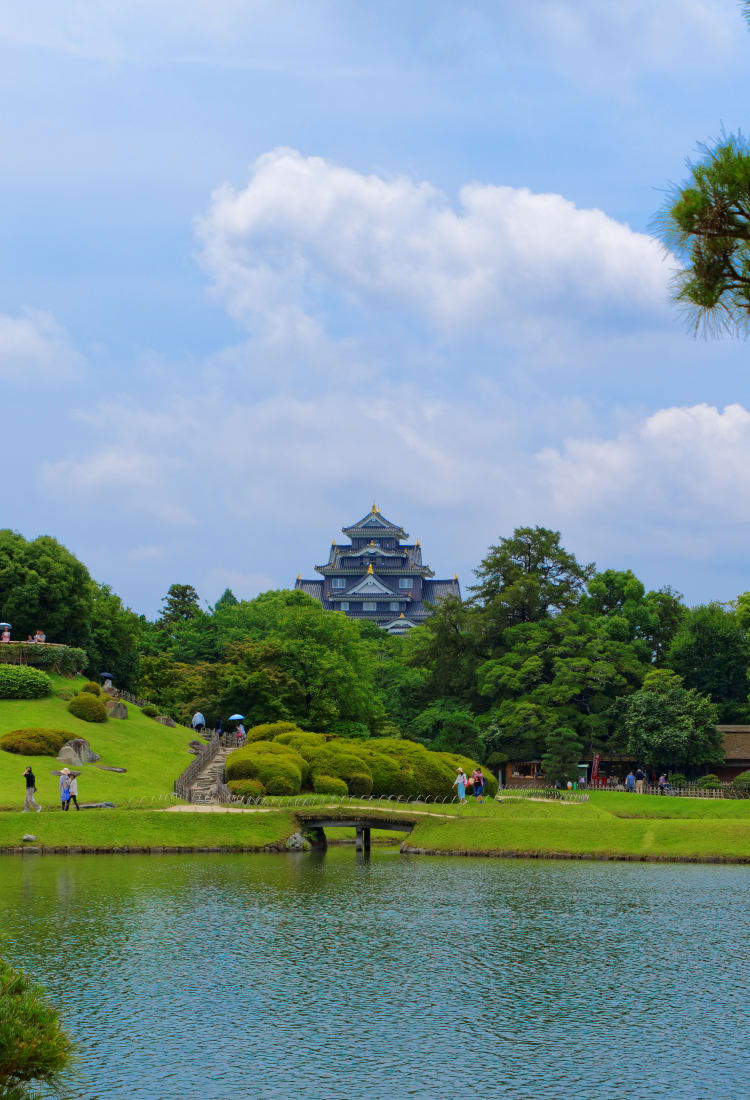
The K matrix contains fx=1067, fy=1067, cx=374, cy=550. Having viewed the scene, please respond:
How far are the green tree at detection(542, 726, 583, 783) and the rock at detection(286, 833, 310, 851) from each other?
102ft

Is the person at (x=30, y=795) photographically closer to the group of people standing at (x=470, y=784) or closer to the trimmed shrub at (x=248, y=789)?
the trimmed shrub at (x=248, y=789)

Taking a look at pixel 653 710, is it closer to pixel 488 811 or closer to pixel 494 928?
pixel 488 811

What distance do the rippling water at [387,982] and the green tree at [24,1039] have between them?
2119 millimetres

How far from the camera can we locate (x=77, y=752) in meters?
47.6

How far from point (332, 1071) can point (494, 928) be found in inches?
369

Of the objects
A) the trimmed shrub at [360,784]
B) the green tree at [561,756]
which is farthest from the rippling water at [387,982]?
the green tree at [561,756]

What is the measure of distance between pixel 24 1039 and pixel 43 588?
52692 mm

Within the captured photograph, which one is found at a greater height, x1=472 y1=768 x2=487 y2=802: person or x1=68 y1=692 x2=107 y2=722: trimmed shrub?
x1=68 y1=692 x2=107 y2=722: trimmed shrub

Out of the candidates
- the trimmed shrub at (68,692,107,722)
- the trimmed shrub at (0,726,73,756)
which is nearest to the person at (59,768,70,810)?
the trimmed shrub at (0,726,73,756)

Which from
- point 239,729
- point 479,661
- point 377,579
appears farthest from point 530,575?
point 377,579

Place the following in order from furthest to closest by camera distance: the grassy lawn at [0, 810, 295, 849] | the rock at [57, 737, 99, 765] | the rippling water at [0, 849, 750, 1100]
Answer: the rock at [57, 737, 99, 765] → the grassy lawn at [0, 810, 295, 849] → the rippling water at [0, 849, 750, 1100]

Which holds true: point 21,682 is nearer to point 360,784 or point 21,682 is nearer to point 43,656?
point 43,656

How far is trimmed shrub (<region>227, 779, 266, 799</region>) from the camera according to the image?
40.2m

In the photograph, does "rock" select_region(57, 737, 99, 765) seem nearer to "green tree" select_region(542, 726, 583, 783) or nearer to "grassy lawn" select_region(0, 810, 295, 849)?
"grassy lawn" select_region(0, 810, 295, 849)
